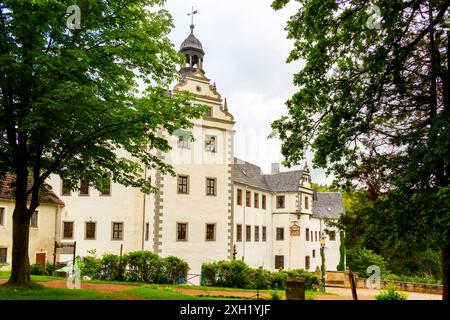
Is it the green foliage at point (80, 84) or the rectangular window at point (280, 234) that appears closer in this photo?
the green foliage at point (80, 84)

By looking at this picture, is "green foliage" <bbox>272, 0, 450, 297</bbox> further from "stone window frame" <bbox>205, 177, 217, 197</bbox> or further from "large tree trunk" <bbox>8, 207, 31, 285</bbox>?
"stone window frame" <bbox>205, 177, 217, 197</bbox>

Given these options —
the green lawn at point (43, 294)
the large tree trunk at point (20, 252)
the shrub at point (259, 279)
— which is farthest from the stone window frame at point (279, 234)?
the large tree trunk at point (20, 252)

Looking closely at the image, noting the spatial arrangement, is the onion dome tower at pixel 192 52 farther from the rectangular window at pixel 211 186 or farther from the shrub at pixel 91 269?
the shrub at pixel 91 269

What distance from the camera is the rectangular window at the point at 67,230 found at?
31703 millimetres

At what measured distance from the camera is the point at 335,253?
2045 inches

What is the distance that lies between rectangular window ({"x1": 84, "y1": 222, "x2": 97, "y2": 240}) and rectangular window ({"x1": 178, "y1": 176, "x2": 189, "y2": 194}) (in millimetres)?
7375

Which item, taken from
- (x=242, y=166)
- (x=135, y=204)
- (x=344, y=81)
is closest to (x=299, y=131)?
(x=344, y=81)

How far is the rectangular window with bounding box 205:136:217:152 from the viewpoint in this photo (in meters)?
32.2

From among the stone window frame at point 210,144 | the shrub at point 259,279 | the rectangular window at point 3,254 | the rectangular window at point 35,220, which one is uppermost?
the stone window frame at point 210,144

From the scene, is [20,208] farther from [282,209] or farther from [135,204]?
[282,209]

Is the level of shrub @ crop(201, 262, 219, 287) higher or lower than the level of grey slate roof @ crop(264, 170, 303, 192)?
lower

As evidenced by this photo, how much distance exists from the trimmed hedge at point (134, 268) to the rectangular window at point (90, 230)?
28.3 ft

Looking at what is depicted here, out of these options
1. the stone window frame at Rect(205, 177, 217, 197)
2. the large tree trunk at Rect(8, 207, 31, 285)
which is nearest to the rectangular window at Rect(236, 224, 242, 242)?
the stone window frame at Rect(205, 177, 217, 197)
